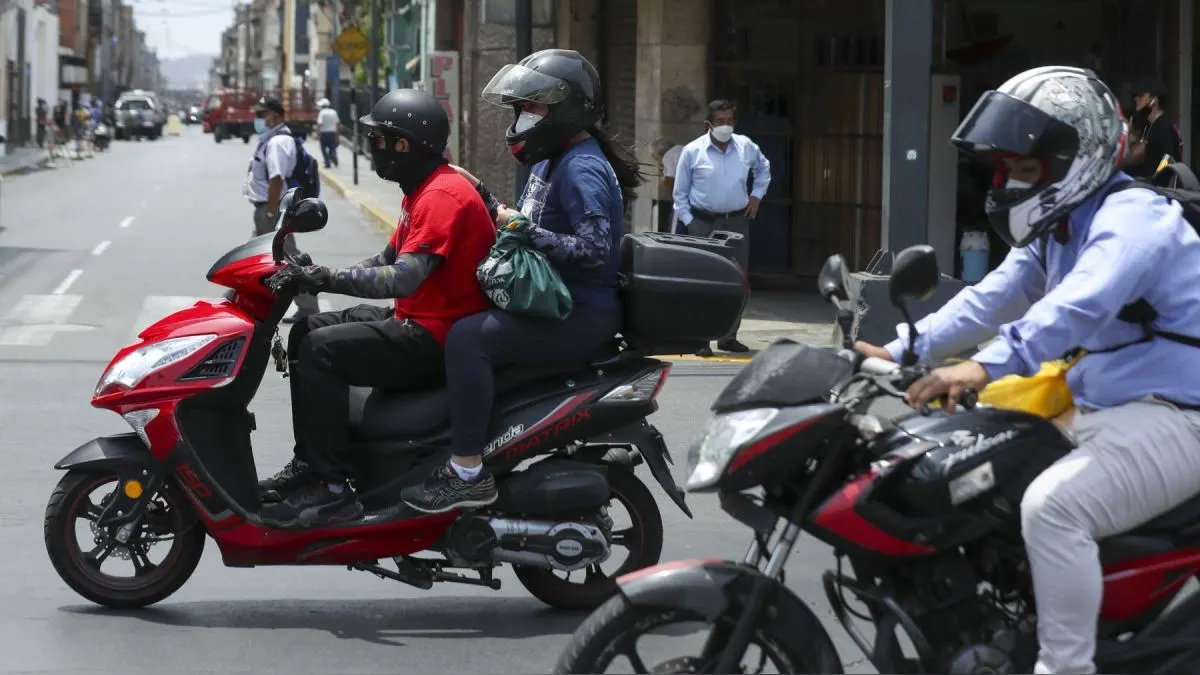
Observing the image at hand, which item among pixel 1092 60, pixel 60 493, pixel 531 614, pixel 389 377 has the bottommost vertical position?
pixel 531 614

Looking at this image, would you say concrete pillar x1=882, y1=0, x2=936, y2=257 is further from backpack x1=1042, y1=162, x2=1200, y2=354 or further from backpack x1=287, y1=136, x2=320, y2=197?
backpack x1=1042, y1=162, x2=1200, y2=354

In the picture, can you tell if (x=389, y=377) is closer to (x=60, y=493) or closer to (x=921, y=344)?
(x=60, y=493)

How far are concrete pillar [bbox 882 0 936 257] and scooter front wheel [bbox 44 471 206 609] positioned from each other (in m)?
7.64

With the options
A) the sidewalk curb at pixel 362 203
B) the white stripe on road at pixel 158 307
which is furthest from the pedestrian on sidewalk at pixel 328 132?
the white stripe on road at pixel 158 307

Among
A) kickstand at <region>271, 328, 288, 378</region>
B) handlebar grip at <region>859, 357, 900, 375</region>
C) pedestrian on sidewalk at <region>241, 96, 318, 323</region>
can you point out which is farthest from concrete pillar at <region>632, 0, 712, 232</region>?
handlebar grip at <region>859, 357, 900, 375</region>

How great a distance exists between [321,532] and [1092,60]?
12389 mm

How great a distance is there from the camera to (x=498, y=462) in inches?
230

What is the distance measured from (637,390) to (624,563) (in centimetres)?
67

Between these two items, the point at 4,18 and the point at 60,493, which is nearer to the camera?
the point at 60,493

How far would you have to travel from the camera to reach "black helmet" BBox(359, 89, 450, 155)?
5957 millimetres

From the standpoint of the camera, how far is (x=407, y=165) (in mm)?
6016

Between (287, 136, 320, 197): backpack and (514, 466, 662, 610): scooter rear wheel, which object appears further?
(287, 136, 320, 197): backpack

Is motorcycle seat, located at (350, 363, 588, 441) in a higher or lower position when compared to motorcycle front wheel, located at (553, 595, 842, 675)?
higher

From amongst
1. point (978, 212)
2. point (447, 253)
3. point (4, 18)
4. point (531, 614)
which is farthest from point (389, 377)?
point (4, 18)
